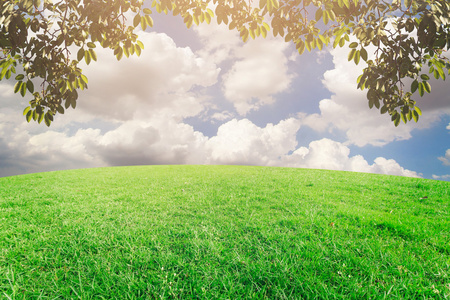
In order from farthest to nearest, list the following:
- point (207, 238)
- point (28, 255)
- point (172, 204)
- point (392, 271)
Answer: point (172, 204) → point (207, 238) → point (28, 255) → point (392, 271)

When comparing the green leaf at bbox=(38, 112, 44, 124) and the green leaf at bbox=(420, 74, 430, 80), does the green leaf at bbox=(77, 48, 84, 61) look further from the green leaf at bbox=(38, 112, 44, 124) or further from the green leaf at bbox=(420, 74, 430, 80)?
the green leaf at bbox=(420, 74, 430, 80)

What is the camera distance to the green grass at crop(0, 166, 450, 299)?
276 centimetres

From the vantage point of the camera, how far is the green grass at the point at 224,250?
2.76m

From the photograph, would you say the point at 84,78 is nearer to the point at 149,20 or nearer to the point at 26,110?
the point at 26,110

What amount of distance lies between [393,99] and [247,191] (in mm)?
5159

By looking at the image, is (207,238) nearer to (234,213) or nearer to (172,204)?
(234,213)

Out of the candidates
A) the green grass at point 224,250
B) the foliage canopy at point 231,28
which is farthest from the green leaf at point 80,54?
the green grass at point 224,250

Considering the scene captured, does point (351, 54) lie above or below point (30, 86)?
above

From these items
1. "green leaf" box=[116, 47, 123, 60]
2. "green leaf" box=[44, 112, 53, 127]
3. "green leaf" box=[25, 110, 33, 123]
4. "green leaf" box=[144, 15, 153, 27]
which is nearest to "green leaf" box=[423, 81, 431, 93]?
"green leaf" box=[144, 15, 153, 27]

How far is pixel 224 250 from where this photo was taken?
3520 mm

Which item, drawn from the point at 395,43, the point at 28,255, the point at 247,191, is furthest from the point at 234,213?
the point at 395,43

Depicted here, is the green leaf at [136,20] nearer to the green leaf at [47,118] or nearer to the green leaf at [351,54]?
the green leaf at [47,118]

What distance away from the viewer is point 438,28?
219cm

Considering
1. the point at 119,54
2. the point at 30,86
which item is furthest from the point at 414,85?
the point at 30,86
